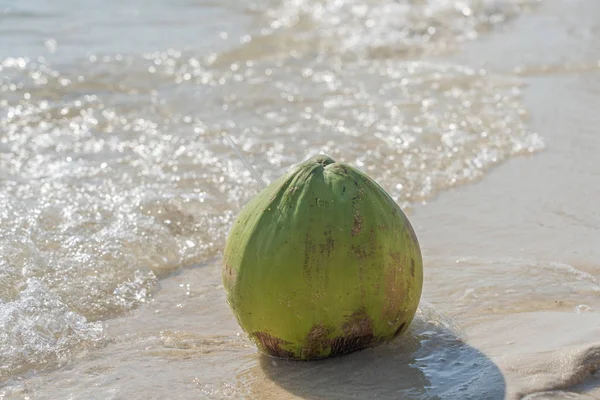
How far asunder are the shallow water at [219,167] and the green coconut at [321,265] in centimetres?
12

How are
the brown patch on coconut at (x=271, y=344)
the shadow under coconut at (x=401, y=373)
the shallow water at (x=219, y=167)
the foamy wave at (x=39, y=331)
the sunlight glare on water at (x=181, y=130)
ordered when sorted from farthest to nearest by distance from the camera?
the sunlight glare on water at (x=181, y=130), the foamy wave at (x=39, y=331), the shallow water at (x=219, y=167), the brown patch on coconut at (x=271, y=344), the shadow under coconut at (x=401, y=373)

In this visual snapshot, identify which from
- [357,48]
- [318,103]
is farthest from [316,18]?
[318,103]

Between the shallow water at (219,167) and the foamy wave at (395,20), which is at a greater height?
the foamy wave at (395,20)

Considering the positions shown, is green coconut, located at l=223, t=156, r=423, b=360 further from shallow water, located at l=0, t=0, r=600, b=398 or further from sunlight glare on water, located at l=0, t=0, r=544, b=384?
sunlight glare on water, located at l=0, t=0, r=544, b=384

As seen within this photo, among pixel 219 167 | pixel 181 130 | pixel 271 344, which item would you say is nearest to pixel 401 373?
pixel 271 344

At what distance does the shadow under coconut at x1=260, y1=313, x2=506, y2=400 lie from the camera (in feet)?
7.74

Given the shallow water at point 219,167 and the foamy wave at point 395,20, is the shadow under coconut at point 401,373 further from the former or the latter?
the foamy wave at point 395,20

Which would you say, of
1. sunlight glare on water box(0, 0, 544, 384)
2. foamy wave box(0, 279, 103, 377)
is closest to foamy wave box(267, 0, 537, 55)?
sunlight glare on water box(0, 0, 544, 384)

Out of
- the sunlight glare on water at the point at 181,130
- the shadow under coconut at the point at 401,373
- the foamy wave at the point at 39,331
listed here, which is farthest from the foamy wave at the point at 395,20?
the shadow under coconut at the point at 401,373

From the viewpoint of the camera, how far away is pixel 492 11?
920 centimetres

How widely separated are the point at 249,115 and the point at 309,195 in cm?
361

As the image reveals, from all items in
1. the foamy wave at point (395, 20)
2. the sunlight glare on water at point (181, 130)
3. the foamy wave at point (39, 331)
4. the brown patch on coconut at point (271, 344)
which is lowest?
the brown patch on coconut at point (271, 344)

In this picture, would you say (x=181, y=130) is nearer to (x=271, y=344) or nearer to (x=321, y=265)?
(x=271, y=344)

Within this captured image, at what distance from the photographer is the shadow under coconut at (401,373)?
7.74ft
